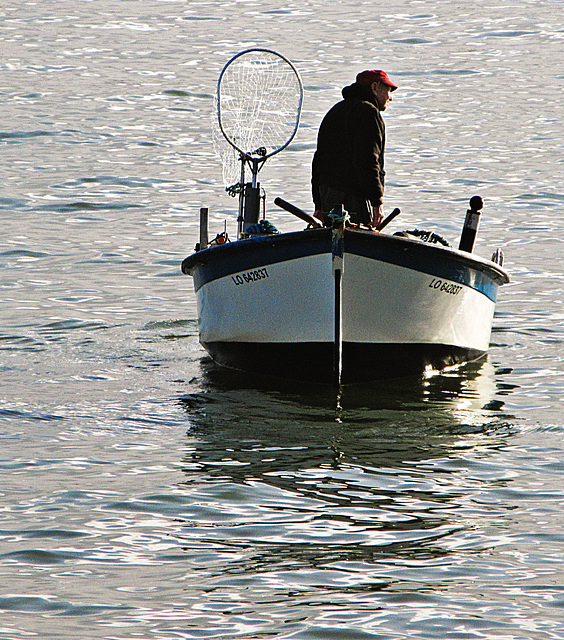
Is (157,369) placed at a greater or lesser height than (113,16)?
lesser

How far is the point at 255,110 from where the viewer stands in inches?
437

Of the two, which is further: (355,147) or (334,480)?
(355,147)

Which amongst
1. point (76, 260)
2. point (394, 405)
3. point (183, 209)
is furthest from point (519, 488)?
point (183, 209)

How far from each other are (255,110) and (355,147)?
1705 millimetres

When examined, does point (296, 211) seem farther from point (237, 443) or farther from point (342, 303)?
point (237, 443)

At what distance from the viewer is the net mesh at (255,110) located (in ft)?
35.8

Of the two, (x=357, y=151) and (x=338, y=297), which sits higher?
(x=357, y=151)

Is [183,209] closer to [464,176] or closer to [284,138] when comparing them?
[464,176]

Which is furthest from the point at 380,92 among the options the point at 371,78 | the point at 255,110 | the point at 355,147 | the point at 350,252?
the point at 255,110

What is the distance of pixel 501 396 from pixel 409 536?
362cm

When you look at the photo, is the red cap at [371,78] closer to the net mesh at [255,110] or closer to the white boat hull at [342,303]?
the net mesh at [255,110]

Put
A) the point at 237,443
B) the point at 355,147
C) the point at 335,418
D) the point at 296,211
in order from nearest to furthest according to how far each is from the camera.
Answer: the point at 237,443 < the point at 296,211 < the point at 335,418 < the point at 355,147

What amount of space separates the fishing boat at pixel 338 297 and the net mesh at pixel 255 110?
0.19 m

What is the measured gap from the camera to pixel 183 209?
1908 cm
